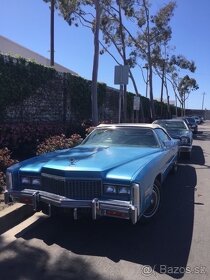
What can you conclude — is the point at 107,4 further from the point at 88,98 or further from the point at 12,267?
the point at 12,267

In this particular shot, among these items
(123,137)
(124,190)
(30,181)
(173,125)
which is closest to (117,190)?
(124,190)

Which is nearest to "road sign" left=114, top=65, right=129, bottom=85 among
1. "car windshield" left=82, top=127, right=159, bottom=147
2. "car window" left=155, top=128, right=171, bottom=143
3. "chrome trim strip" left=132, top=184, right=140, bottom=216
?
"car window" left=155, top=128, right=171, bottom=143

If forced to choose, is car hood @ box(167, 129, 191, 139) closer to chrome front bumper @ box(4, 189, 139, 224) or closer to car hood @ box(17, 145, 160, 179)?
car hood @ box(17, 145, 160, 179)

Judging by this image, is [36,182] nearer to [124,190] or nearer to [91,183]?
[91,183]

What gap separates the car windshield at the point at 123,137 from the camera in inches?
289

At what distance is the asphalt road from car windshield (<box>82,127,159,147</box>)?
1.35 meters

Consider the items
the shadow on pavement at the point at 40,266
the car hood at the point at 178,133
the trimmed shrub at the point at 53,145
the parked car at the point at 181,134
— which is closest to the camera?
the shadow on pavement at the point at 40,266

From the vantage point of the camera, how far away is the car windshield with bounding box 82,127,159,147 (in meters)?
7.34

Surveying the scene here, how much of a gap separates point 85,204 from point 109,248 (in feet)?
2.11

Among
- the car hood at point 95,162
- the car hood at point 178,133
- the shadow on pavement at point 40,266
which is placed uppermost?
the car hood at point 95,162

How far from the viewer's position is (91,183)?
16.5ft

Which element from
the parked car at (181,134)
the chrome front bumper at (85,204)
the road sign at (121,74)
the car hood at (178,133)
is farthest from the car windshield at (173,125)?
the chrome front bumper at (85,204)

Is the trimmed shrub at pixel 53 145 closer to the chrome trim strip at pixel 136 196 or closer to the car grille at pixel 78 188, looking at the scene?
the car grille at pixel 78 188

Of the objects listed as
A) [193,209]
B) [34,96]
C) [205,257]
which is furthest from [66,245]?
[34,96]
